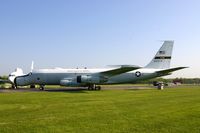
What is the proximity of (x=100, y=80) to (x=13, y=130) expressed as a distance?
33.7 metres

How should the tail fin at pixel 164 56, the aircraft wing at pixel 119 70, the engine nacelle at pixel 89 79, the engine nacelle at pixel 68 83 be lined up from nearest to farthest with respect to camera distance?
the aircraft wing at pixel 119 70 → the engine nacelle at pixel 89 79 → the engine nacelle at pixel 68 83 → the tail fin at pixel 164 56

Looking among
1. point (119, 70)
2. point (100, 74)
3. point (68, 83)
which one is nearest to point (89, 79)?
point (100, 74)

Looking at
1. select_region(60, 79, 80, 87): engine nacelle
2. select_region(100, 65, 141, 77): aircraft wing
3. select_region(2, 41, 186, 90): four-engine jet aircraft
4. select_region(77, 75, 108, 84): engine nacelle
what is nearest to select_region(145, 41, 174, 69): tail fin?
select_region(2, 41, 186, 90): four-engine jet aircraft

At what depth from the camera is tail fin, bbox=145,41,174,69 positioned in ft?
152

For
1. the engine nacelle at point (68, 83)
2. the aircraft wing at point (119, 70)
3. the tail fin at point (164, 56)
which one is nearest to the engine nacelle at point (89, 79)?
the engine nacelle at point (68, 83)

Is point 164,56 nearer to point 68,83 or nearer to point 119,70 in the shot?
point 119,70

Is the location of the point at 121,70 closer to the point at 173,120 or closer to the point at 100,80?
the point at 100,80

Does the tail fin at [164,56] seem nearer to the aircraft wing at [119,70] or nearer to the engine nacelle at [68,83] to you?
the aircraft wing at [119,70]

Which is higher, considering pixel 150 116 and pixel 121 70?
pixel 121 70

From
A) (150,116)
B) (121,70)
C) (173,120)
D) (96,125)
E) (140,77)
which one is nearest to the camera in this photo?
(96,125)

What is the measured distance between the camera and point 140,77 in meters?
45.6

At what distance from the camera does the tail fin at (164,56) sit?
152 feet

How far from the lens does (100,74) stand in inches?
1743

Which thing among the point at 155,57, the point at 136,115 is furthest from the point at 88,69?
the point at 136,115
